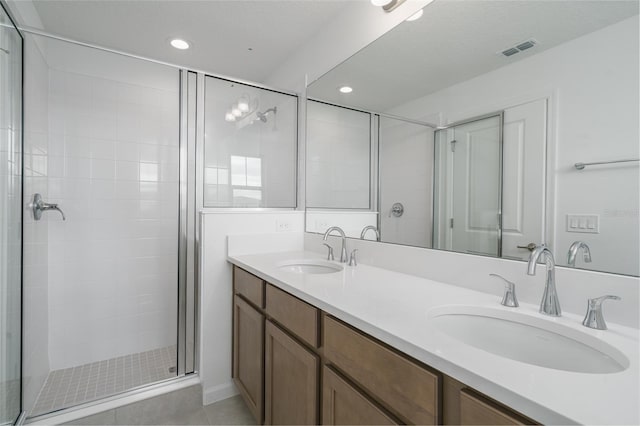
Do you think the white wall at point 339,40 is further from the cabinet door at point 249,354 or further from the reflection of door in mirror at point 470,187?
the cabinet door at point 249,354

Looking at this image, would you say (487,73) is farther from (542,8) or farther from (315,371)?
(315,371)

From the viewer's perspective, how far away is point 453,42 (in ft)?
4.30

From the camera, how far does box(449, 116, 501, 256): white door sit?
3.71ft

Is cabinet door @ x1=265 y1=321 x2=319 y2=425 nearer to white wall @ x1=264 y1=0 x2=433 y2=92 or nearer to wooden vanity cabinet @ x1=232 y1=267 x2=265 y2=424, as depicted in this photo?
wooden vanity cabinet @ x1=232 y1=267 x2=265 y2=424

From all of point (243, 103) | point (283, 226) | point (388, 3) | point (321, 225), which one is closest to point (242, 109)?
point (243, 103)

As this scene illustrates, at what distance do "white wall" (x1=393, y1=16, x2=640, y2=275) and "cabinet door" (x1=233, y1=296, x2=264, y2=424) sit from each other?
1288 millimetres

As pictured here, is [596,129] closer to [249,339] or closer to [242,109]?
[249,339]

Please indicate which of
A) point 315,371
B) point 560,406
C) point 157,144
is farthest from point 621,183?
point 157,144

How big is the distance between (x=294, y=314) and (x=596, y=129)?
3.73 feet

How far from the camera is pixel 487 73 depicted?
3.79 ft

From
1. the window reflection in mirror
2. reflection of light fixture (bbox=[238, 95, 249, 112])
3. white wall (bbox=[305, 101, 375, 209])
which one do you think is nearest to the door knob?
white wall (bbox=[305, 101, 375, 209])

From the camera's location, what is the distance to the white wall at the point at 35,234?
170 cm

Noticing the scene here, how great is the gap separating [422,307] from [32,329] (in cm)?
223

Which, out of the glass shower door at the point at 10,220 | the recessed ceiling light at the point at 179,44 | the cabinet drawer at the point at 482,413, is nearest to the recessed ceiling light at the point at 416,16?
the cabinet drawer at the point at 482,413
